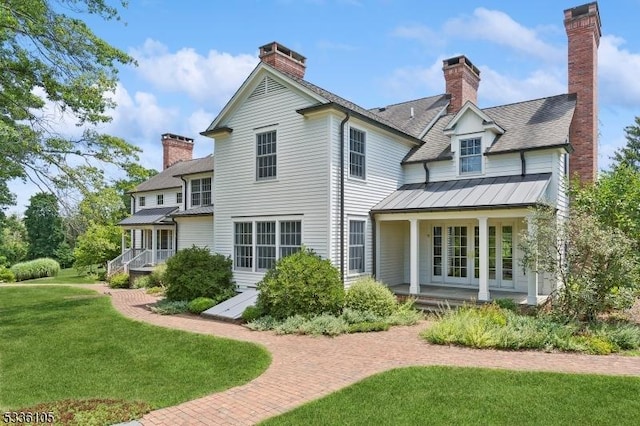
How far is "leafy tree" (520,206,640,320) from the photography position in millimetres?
9578

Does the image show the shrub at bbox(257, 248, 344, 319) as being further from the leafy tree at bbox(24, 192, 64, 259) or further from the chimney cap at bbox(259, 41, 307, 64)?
the leafy tree at bbox(24, 192, 64, 259)

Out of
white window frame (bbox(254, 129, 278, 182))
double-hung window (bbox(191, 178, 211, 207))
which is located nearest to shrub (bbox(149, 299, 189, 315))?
white window frame (bbox(254, 129, 278, 182))

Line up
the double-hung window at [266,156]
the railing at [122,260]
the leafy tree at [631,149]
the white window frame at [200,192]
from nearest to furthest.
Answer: the double-hung window at [266,156] → the white window frame at [200,192] → the railing at [122,260] → the leafy tree at [631,149]

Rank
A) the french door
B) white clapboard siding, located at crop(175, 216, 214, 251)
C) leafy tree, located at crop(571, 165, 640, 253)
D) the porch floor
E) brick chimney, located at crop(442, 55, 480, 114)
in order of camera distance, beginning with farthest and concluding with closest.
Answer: white clapboard siding, located at crop(175, 216, 214, 251), brick chimney, located at crop(442, 55, 480, 114), the french door, the porch floor, leafy tree, located at crop(571, 165, 640, 253)

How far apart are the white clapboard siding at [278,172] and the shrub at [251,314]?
105 inches

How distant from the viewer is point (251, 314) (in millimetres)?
11961

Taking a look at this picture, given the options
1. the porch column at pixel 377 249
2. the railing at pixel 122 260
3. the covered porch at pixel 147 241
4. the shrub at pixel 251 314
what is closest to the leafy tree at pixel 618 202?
the porch column at pixel 377 249

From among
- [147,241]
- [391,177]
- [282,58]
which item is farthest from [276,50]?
[147,241]

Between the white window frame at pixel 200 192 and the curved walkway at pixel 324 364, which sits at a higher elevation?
the white window frame at pixel 200 192

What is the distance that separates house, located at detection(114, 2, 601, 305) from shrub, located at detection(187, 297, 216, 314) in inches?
68.6

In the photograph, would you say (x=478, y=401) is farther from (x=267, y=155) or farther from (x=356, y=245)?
(x=267, y=155)

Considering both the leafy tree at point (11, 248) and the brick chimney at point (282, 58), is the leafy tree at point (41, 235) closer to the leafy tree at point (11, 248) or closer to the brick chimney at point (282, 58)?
the leafy tree at point (11, 248)

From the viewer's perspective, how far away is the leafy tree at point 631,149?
131 ft

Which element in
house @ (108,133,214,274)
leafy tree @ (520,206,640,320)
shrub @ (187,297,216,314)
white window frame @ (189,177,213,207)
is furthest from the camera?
white window frame @ (189,177,213,207)
